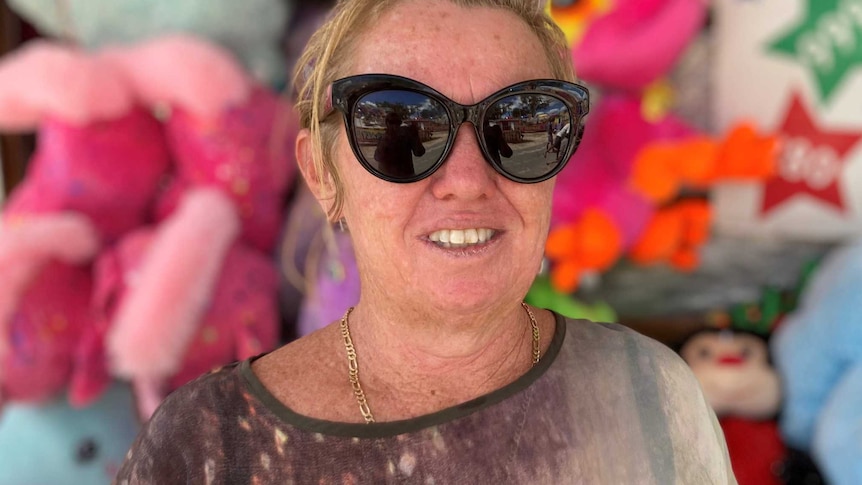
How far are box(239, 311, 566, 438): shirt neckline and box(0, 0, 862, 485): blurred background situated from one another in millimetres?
765

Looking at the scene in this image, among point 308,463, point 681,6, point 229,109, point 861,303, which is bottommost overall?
point 861,303

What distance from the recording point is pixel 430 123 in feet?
2.45

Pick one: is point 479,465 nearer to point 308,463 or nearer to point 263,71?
point 308,463

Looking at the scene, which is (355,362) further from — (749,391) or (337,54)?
(749,391)

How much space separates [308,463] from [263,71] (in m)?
1.46

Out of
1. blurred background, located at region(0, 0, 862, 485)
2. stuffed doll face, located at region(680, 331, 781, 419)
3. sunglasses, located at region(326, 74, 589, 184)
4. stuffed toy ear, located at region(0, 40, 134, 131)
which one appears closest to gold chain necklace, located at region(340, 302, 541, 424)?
sunglasses, located at region(326, 74, 589, 184)

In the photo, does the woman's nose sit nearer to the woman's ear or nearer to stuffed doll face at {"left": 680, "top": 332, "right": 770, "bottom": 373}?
the woman's ear

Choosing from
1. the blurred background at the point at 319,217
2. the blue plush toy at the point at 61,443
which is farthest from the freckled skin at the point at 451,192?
the blue plush toy at the point at 61,443

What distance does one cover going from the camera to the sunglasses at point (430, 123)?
0.74 m

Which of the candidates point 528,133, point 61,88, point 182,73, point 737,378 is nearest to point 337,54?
point 528,133

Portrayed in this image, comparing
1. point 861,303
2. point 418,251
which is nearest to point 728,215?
point 861,303

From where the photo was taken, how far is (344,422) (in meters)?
0.82

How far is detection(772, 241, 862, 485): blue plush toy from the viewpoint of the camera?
1524 millimetres

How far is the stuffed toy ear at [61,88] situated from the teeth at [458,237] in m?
1.32
